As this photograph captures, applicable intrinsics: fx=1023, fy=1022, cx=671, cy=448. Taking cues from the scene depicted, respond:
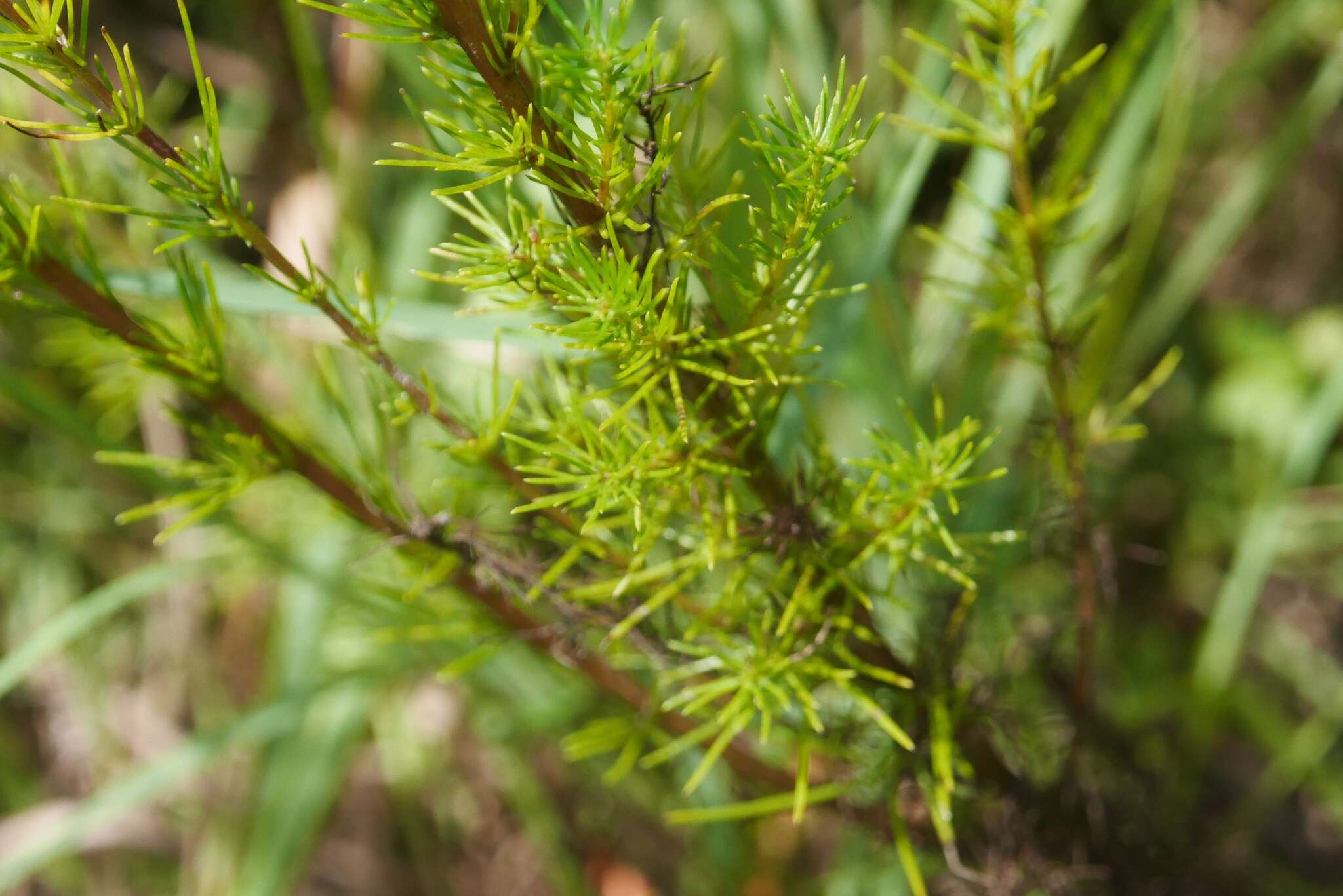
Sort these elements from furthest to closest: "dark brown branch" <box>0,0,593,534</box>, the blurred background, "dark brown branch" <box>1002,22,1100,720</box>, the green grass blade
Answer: the blurred background, the green grass blade, "dark brown branch" <box>1002,22,1100,720</box>, "dark brown branch" <box>0,0,593,534</box>

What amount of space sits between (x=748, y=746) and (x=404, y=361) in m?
0.48

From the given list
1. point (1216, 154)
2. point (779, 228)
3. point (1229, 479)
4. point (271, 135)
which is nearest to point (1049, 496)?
point (779, 228)

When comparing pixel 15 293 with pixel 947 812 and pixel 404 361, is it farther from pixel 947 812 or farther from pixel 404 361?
pixel 404 361

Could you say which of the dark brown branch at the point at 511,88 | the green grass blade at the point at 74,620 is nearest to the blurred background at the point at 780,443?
the green grass blade at the point at 74,620

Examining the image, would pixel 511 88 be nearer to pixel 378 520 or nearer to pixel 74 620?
pixel 378 520

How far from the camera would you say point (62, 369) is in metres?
1.10

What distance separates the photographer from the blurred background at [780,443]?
73 cm

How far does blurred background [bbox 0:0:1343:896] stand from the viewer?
0.73 m

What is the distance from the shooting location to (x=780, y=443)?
2.01 ft

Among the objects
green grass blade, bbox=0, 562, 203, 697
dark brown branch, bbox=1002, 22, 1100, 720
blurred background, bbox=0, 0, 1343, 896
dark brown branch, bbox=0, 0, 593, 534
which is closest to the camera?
dark brown branch, bbox=0, 0, 593, 534

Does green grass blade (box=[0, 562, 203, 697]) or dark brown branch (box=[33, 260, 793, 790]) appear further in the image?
green grass blade (box=[0, 562, 203, 697])

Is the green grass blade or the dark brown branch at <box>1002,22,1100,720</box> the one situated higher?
the dark brown branch at <box>1002,22,1100,720</box>

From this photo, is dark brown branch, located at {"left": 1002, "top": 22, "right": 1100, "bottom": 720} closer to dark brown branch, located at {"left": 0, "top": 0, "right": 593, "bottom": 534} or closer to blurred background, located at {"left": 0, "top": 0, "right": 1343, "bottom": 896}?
blurred background, located at {"left": 0, "top": 0, "right": 1343, "bottom": 896}

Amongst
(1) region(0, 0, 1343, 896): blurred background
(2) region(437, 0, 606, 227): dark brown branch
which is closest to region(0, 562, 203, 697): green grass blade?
(1) region(0, 0, 1343, 896): blurred background
